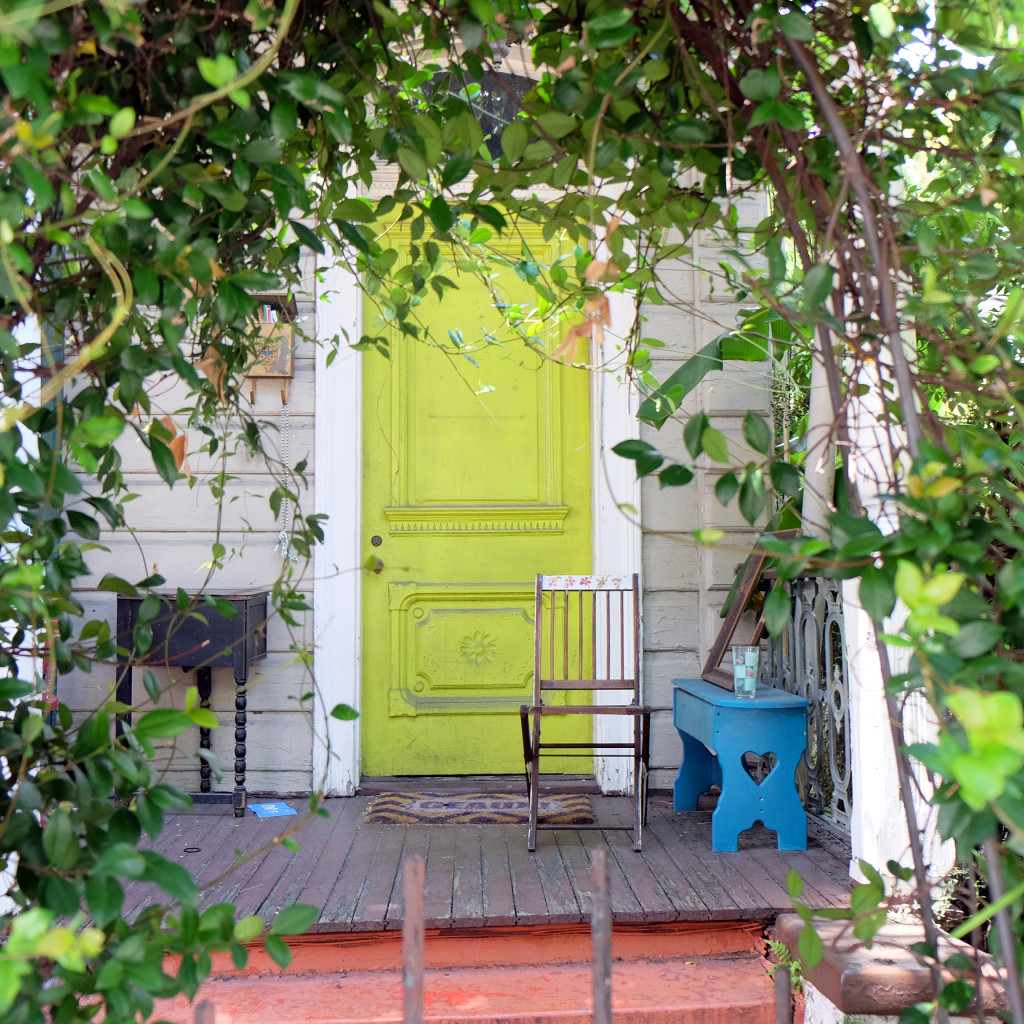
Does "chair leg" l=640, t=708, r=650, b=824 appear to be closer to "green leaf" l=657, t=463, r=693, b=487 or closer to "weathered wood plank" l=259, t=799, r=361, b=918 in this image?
"weathered wood plank" l=259, t=799, r=361, b=918

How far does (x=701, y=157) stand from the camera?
3.36 feet

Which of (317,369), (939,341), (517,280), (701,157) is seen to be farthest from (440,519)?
(939,341)

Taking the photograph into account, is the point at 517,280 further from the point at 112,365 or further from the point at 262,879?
the point at 112,365

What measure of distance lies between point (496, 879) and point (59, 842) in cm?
205

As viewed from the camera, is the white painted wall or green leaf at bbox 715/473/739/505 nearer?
green leaf at bbox 715/473/739/505

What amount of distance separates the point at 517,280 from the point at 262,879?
2.45m

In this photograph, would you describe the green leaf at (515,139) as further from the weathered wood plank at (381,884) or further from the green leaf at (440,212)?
the weathered wood plank at (381,884)

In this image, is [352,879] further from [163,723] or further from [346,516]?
[163,723]

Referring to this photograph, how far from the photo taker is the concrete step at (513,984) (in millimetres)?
2043

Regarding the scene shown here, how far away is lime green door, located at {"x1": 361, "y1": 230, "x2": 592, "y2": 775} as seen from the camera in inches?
145

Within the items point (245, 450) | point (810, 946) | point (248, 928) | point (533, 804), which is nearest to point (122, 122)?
point (248, 928)

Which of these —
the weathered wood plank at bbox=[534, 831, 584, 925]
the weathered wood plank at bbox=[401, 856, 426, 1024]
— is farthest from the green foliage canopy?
the weathered wood plank at bbox=[534, 831, 584, 925]

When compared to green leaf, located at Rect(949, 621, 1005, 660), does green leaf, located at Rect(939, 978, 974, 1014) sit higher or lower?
lower

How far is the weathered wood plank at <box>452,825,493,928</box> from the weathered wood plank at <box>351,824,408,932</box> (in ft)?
0.60
